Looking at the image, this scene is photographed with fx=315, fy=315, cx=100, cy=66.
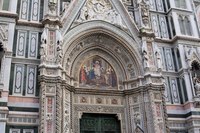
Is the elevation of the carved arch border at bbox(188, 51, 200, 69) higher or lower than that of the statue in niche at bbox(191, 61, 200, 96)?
higher

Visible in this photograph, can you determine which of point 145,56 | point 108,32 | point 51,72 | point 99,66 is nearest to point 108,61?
point 99,66

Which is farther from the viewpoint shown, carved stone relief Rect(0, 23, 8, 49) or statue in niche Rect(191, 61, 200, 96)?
statue in niche Rect(191, 61, 200, 96)

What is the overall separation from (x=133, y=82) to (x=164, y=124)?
2709 millimetres

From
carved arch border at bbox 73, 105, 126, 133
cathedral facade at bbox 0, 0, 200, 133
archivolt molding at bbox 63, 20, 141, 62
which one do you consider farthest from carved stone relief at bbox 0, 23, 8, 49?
carved arch border at bbox 73, 105, 126, 133

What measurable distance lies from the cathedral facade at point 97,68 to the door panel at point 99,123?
0.05 metres

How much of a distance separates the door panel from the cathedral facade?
1.9 inches

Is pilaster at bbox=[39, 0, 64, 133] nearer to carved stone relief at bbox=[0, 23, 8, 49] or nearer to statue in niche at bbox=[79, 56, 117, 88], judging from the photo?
carved stone relief at bbox=[0, 23, 8, 49]

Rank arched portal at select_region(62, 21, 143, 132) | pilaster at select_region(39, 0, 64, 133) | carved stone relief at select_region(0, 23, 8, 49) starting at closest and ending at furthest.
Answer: pilaster at select_region(39, 0, 64, 133), carved stone relief at select_region(0, 23, 8, 49), arched portal at select_region(62, 21, 143, 132)

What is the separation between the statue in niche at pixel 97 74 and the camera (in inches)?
627

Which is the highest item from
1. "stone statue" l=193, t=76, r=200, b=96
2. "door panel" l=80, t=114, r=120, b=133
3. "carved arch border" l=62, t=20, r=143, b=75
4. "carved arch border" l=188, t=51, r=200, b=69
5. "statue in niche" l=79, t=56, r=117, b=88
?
"carved arch border" l=62, t=20, r=143, b=75

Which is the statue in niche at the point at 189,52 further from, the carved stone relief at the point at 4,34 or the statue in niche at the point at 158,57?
the carved stone relief at the point at 4,34

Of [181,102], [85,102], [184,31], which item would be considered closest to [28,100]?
[85,102]

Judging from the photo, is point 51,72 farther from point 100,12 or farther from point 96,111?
point 100,12

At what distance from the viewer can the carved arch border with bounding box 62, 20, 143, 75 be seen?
15773 mm
